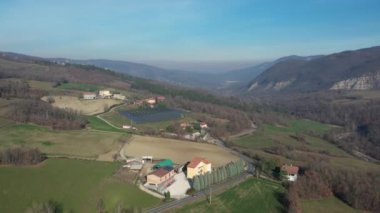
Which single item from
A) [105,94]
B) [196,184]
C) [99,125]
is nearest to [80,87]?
[105,94]

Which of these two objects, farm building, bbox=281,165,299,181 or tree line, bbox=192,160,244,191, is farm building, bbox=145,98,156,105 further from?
farm building, bbox=281,165,299,181

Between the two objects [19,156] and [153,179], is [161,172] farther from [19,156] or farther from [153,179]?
[19,156]

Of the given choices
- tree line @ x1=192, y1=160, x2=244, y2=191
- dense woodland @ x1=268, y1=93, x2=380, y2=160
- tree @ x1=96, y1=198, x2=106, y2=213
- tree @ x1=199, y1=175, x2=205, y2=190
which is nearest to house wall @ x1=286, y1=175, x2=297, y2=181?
tree line @ x1=192, y1=160, x2=244, y2=191

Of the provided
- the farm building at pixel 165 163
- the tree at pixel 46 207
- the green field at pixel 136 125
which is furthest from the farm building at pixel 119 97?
the tree at pixel 46 207

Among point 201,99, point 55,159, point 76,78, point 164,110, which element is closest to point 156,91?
point 201,99

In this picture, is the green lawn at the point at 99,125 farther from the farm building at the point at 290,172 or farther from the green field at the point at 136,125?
the farm building at the point at 290,172

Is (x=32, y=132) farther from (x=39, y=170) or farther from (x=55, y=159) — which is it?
(x=39, y=170)
